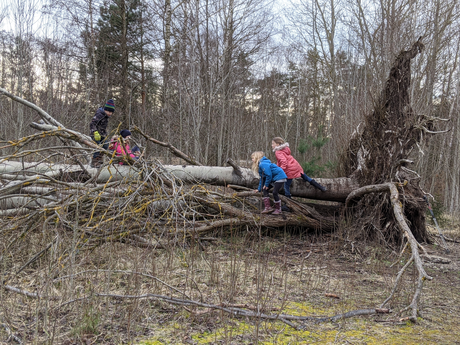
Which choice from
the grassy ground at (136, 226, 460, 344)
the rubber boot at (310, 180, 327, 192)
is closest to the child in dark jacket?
the rubber boot at (310, 180, 327, 192)

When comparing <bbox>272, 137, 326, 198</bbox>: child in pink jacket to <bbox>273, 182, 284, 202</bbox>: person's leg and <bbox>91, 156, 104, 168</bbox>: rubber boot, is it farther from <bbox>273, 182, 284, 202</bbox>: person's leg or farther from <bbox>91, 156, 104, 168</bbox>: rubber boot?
<bbox>91, 156, 104, 168</bbox>: rubber boot

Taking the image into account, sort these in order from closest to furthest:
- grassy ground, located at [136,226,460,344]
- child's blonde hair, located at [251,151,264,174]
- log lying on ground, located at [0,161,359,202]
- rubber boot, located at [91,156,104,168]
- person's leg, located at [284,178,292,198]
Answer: grassy ground, located at [136,226,460,344]
rubber boot, located at [91,156,104,168]
log lying on ground, located at [0,161,359,202]
child's blonde hair, located at [251,151,264,174]
person's leg, located at [284,178,292,198]

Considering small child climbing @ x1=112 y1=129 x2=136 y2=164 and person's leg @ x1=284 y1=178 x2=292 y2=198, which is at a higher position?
small child climbing @ x1=112 y1=129 x2=136 y2=164

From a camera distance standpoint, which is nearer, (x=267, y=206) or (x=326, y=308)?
(x=326, y=308)

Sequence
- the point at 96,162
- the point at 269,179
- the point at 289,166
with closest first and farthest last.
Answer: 1. the point at 96,162
2. the point at 269,179
3. the point at 289,166

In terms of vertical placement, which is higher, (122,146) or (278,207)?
(122,146)

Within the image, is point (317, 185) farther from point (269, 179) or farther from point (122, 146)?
point (122, 146)

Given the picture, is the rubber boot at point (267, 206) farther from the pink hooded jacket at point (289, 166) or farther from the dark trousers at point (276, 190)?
the pink hooded jacket at point (289, 166)

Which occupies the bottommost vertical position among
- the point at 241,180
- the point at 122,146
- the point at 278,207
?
the point at 278,207

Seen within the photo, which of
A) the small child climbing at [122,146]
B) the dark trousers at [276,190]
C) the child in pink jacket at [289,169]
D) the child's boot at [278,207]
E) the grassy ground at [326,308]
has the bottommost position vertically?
the grassy ground at [326,308]

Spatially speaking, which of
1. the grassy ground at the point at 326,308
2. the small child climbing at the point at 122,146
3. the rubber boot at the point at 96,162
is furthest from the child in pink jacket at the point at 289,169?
the rubber boot at the point at 96,162

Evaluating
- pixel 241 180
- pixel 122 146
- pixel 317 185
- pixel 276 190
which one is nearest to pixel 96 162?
pixel 122 146

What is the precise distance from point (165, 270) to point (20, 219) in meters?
1.90

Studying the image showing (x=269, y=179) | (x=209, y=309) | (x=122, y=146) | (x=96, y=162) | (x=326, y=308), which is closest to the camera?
(x=209, y=309)
